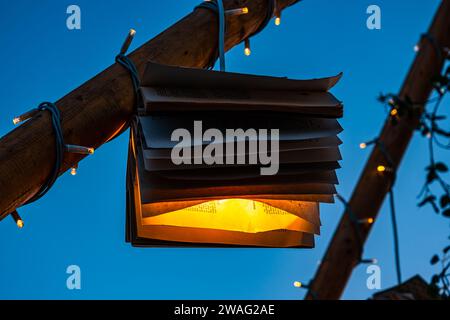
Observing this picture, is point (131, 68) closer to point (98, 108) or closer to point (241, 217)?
point (98, 108)

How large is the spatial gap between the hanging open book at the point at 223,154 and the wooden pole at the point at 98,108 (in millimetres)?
51

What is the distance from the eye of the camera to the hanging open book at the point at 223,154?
2.17ft

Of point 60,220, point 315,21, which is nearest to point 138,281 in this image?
point 60,220

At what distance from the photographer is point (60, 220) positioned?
1.76 metres

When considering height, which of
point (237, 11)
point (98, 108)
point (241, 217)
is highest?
point (237, 11)

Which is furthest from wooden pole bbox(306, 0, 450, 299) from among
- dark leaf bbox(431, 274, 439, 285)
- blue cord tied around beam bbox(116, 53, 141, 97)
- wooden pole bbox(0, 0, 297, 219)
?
blue cord tied around beam bbox(116, 53, 141, 97)

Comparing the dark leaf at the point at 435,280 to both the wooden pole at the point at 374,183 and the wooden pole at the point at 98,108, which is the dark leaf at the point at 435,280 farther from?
the wooden pole at the point at 374,183

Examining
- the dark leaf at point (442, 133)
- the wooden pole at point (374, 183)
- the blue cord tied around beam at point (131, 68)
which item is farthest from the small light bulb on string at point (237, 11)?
the wooden pole at point (374, 183)

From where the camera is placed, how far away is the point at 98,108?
74 centimetres

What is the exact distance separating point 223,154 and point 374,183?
56.3 inches

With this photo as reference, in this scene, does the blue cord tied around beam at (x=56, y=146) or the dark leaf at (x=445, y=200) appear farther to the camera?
the dark leaf at (x=445, y=200)

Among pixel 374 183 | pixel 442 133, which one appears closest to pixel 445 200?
pixel 442 133

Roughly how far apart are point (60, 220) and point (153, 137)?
1.19 metres
